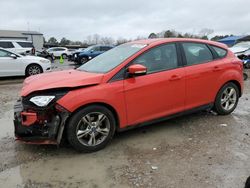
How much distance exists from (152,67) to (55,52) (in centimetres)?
3480

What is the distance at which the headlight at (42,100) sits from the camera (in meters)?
3.91

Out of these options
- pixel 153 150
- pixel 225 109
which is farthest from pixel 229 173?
pixel 225 109

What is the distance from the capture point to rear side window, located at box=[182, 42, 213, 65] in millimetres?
5211

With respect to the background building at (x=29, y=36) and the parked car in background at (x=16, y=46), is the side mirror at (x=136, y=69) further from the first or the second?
the background building at (x=29, y=36)

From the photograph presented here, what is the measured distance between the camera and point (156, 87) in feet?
15.2

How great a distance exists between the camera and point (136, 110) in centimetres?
450

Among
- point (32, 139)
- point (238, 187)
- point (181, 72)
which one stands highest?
point (181, 72)

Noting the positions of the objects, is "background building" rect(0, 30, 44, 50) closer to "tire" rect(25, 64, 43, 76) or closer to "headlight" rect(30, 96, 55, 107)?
"tire" rect(25, 64, 43, 76)

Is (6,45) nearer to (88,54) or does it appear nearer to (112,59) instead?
(88,54)

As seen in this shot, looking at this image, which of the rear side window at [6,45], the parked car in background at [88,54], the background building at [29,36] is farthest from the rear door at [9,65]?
the background building at [29,36]

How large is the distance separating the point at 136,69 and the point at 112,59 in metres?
0.75

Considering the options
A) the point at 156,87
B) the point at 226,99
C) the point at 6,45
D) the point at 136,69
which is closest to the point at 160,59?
the point at 156,87

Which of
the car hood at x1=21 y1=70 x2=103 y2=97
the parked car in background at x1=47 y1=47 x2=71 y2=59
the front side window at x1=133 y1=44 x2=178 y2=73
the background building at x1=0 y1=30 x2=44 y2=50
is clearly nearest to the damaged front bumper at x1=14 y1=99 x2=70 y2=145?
the car hood at x1=21 y1=70 x2=103 y2=97

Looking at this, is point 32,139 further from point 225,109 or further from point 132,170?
point 225,109
